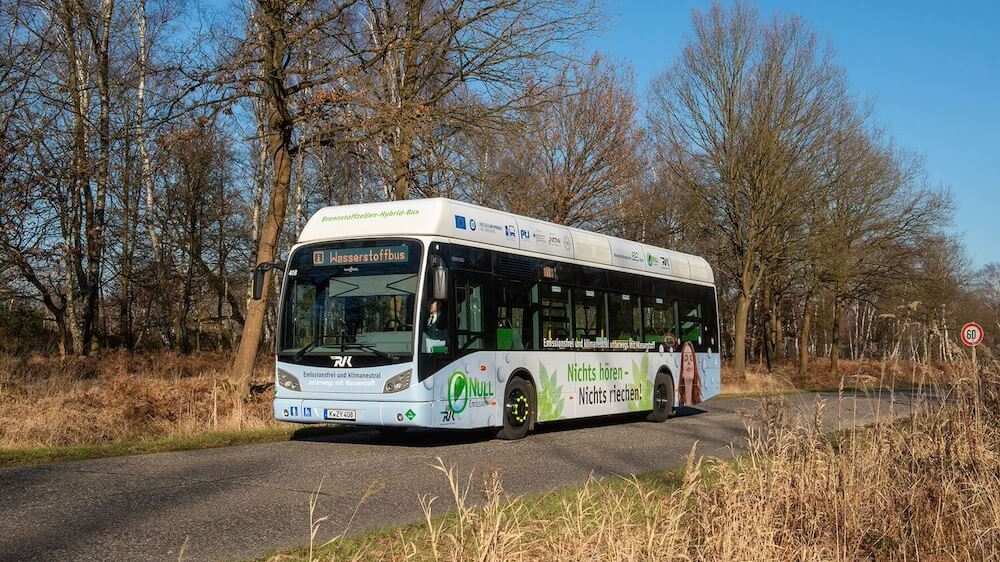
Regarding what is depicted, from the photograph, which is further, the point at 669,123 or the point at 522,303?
the point at 669,123

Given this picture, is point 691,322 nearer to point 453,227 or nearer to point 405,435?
point 405,435

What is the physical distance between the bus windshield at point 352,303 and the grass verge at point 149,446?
1.38 m

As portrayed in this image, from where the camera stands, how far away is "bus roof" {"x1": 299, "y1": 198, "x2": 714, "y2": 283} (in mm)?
12344

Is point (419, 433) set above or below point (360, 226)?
below

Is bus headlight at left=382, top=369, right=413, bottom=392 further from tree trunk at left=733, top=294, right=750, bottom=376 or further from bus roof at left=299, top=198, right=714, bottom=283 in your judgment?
tree trunk at left=733, top=294, right=750, bottom=376

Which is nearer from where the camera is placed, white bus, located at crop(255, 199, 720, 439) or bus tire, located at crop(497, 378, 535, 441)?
white bus, located at crop(255, 199, 720, 439)

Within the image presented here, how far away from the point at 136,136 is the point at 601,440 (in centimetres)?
923


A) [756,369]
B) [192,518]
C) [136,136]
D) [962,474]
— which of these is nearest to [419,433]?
[136,136]

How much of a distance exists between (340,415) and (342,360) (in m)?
0.70

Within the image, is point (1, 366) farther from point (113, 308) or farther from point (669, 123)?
point (669, 123)

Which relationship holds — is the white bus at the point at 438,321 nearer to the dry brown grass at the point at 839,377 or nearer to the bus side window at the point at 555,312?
the bus side window at the point at 555,312

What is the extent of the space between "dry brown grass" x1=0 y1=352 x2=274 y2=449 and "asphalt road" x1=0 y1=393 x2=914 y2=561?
1698 millimetres

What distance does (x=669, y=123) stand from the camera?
1300 inches

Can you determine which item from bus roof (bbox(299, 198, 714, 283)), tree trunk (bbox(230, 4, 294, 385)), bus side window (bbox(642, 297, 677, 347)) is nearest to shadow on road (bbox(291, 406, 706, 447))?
bus side window (bbox(642, 297, 677, 347))
